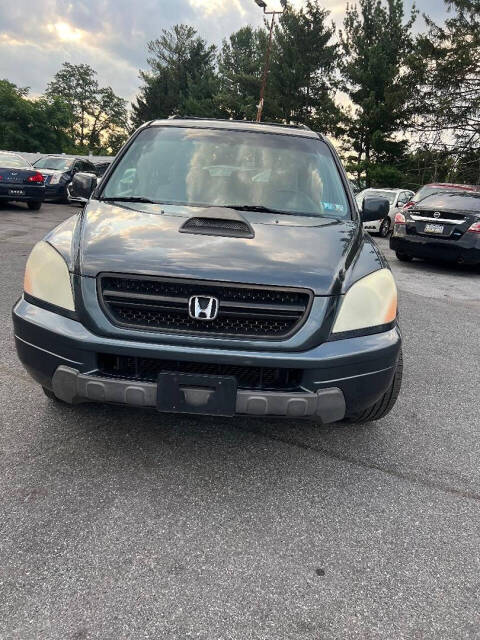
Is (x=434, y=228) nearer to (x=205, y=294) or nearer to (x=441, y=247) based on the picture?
(x=441, y=247)

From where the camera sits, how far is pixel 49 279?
2570 mm

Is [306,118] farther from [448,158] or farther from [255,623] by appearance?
[255,623]

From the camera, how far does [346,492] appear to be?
2.62m

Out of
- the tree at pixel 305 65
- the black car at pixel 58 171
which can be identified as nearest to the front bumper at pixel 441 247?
the black car at pixel 58 171

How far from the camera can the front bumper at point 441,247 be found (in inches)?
366

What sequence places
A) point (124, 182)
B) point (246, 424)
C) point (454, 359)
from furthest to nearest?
point (454, 359), point (124, 182), point (246, 424)

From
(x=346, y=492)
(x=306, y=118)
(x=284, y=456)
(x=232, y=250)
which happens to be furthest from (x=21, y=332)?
(x=306, y=118)

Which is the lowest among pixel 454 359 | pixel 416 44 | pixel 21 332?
pixel 454 359

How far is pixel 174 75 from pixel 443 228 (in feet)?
173

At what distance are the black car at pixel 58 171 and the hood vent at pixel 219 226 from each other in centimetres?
1522

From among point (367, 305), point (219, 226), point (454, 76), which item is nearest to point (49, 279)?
point (219, 226)

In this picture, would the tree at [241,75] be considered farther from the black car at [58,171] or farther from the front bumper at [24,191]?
the front bumper at [24,191]

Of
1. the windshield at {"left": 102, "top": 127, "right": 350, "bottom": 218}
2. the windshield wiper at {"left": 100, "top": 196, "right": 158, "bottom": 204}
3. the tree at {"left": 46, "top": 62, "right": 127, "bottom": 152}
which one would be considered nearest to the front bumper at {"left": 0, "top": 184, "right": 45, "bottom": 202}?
the windshield at {"left": 102, "top": 127, "right": 350, "bottom": 218}

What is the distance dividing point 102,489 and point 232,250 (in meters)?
1.27
